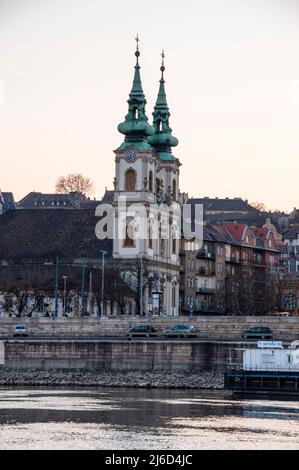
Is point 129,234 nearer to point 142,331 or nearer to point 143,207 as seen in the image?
point 143,207

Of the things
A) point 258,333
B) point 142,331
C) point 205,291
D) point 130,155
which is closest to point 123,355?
point 142,331

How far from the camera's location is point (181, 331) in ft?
389

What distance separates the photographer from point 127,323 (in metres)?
126

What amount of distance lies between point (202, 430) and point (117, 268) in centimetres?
8481

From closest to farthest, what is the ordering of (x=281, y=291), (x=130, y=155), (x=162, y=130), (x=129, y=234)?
1. (x=129, y=234)
2. (x=130, y=155)
3. (x=281, y=291)
4. (x=162, y=130)

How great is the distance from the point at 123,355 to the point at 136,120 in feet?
167

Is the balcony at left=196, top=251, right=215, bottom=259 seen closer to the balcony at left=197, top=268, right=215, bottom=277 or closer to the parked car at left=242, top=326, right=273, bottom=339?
the balcony at left=197, top=268, right=215, bottom=277

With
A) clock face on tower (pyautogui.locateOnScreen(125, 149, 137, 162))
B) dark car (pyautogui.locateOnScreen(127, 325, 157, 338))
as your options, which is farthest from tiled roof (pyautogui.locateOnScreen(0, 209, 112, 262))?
dark car (pyautogui.locateOnScreen(127, 325, 157, 338))

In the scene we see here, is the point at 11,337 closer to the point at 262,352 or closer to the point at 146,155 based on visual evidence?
the point at 262,352

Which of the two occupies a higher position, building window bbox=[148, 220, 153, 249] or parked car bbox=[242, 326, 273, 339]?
building window bbox=[148, 220, 153, 249]

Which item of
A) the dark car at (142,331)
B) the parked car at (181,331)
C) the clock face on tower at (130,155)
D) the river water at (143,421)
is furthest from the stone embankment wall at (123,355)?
the clock face on tower at (130,155)

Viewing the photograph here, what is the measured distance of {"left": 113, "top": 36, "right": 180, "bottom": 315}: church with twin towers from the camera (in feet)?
522

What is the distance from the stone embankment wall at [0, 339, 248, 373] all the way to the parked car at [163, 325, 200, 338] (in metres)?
4.48
